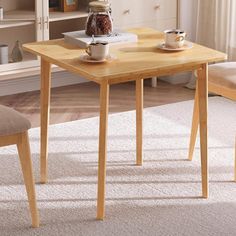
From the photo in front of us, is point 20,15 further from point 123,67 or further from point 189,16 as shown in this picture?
point 123,67

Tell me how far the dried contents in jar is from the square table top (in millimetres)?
88

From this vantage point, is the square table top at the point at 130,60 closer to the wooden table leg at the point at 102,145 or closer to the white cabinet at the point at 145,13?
the wooden table leg at the point at 102,145

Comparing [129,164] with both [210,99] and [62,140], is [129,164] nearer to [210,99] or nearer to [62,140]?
[62,140]

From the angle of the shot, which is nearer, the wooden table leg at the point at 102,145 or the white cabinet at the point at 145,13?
the wooden table leg at the point at 102,145

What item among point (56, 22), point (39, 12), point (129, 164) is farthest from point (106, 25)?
point (56, 22)

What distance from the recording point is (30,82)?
16.2ft

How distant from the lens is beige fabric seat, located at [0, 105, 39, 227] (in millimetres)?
2977

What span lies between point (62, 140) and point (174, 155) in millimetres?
611

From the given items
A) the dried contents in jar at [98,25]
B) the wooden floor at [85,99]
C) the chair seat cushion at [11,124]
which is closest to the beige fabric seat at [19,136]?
the chair seat cushion at [11,124]

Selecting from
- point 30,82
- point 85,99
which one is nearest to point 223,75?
point 85,99

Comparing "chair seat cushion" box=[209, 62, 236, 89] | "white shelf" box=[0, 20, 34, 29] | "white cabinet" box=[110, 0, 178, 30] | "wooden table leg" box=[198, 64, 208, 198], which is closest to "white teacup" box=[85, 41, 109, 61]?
"wooden table leg" box=[198, 64, 208, 198]

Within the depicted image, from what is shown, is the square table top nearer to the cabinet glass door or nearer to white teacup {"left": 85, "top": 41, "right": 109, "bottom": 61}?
white teacup {"left": 85, "top": 41, "right": 109, "bottom": 61}

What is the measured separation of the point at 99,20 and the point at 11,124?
2.41ft

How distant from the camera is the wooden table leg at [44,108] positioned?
137 inches
